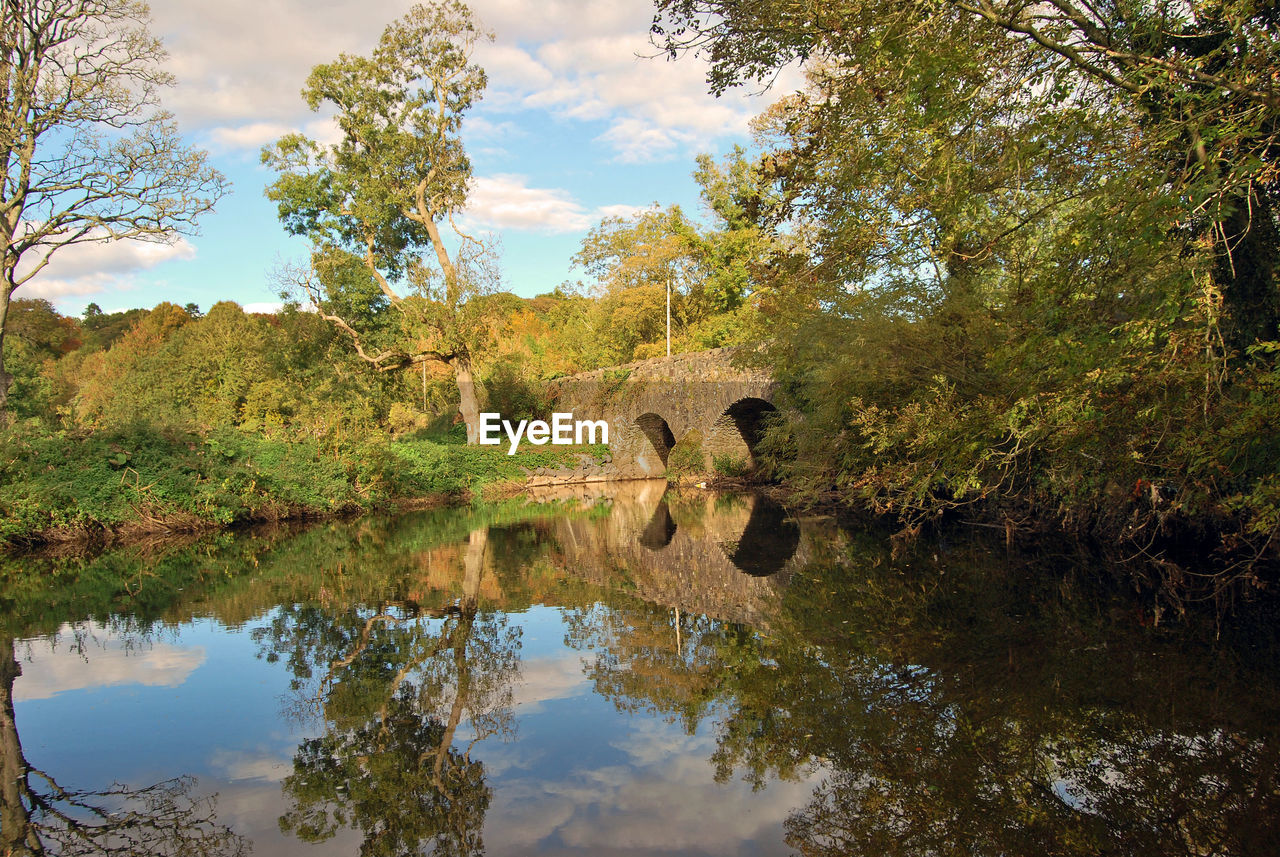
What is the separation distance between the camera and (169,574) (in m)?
9.46

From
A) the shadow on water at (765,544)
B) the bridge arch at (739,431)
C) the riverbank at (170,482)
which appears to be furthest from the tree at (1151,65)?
the bridge arch at (739,431)

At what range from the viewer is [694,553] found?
10.8 meters

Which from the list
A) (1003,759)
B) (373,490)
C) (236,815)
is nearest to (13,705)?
(236,815)

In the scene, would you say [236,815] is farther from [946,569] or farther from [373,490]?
[373,490]

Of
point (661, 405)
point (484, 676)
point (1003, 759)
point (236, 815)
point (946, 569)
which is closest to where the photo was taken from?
point (236, 815)

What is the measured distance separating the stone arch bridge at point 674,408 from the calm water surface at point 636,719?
Result: 1263 cm

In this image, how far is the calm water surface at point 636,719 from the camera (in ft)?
11.2

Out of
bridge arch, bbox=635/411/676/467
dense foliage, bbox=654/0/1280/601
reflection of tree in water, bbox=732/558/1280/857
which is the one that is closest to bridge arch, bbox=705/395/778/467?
bridge arch, bbox=635/411/676/467

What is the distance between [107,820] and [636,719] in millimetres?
2568

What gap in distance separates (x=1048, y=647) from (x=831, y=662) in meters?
1.57

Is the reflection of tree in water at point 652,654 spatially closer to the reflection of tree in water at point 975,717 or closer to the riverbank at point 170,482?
the reflection of tree in water at point 975,717

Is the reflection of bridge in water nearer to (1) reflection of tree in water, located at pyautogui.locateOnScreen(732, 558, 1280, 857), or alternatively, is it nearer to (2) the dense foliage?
(1) reflection of tree in water, located at pyautogui.locateOnScreen(732, 558, 1280, 857)

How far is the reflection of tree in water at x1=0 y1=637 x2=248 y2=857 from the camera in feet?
10.8

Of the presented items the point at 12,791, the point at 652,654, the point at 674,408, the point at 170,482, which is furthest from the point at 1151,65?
the point at 674,408
